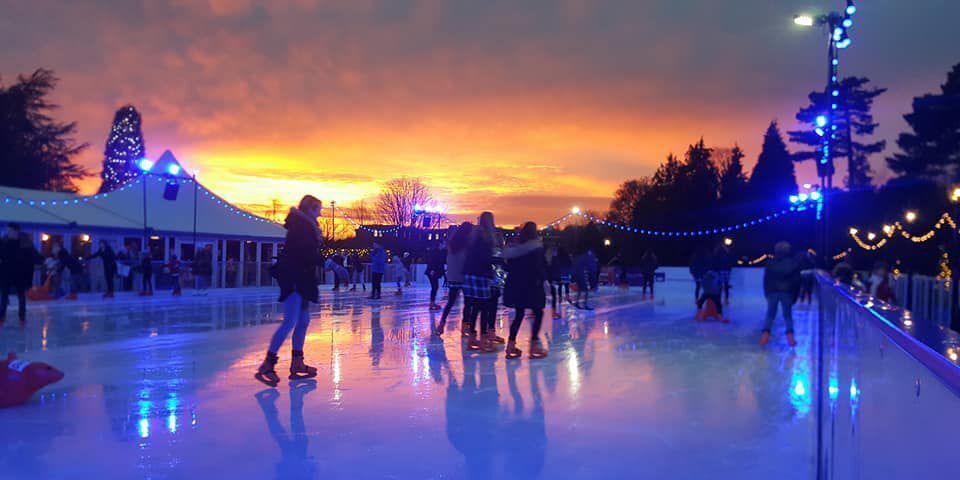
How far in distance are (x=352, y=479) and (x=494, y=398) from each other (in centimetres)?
196

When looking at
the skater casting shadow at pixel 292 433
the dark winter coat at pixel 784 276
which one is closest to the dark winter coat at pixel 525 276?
the skater casting shadow at pixel 292 433

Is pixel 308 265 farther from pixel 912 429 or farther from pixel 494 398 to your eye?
pixel 912 429

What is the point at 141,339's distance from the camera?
8.33 metres

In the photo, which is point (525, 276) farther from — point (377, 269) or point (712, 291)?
point (377, 269)

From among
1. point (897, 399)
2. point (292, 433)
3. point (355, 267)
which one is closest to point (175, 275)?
point (355, 267)

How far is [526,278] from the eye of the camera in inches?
270

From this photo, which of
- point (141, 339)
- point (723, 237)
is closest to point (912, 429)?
point (141, 339)

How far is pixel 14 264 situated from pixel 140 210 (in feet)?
49.4

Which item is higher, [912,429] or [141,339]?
[912,429]

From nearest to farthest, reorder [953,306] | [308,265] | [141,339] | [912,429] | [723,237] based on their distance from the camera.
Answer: [912,429] → [308,265] → [141,339] → [953,306] → [723,237]

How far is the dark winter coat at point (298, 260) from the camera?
541 cm

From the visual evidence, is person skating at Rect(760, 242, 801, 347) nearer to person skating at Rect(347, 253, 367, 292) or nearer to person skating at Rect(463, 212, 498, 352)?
person skating at Rect(463, 212, 498, 352)

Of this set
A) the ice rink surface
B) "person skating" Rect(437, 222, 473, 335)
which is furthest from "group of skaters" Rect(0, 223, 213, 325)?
"person skating" Rect(437, 222, 473, 335)

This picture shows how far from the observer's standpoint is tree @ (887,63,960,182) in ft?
76.8
